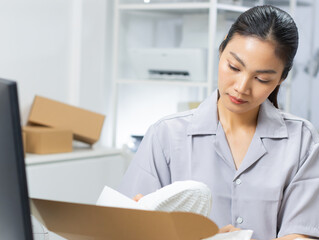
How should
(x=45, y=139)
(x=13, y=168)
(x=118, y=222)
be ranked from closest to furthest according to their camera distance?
(x=13, y=168) → (x=118, y=222) → (x=45, y=139)

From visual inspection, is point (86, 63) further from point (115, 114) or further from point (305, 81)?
point (305, 81)

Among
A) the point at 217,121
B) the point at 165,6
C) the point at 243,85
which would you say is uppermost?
the point at 165,6

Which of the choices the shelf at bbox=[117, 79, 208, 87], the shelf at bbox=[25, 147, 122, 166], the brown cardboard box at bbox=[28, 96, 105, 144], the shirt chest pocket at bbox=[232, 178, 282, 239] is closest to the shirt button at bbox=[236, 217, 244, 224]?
the shirt chest pocket at bbox=[232, 178, 282, 239]

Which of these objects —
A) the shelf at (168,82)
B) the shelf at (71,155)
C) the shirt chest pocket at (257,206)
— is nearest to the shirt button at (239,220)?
the shirt chest pocket at (257,206)

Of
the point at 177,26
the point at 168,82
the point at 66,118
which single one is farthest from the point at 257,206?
the point at 177,26

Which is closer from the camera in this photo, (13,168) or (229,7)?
(13,168)

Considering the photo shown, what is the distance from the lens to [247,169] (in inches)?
53.6

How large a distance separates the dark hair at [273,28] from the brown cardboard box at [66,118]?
1.54m

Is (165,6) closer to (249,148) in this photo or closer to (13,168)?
(249,148)

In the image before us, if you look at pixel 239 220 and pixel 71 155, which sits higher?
pixel 239 220

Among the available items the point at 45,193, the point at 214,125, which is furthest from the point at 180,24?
the point at 214,125

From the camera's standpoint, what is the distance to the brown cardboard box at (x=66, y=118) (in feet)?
8.79

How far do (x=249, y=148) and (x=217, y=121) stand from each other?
0.40 ft

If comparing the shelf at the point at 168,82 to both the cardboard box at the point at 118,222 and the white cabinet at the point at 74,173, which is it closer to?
the white cabinet at the point at 74,173
